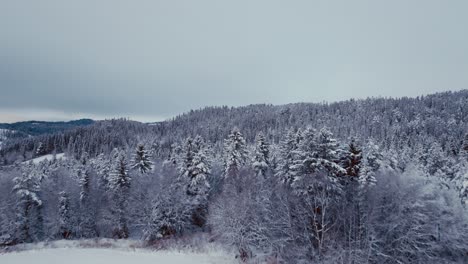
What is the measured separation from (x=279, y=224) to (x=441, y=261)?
48.7 feet

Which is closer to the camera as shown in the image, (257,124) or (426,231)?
(426,231)

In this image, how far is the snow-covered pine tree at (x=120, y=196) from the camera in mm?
40375

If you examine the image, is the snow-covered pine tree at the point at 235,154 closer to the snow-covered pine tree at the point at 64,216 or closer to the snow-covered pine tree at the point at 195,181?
the snow-covered pine tree at the point at 195,181

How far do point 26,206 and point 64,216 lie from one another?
200 inches

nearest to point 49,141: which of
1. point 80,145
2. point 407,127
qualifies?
point 80,145

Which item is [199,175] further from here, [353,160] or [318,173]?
[353,160]

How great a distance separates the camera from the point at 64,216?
42.7 m

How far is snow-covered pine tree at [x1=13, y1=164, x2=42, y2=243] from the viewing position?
39594 mm

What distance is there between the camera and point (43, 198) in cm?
4384

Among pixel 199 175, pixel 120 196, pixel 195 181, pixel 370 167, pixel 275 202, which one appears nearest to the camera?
pixel 275 202

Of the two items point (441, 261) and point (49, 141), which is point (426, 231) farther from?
point (49, 141)

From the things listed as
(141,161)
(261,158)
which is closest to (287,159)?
(261,158)

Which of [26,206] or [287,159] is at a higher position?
[287,159]

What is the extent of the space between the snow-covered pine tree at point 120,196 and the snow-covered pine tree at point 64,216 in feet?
23.8
